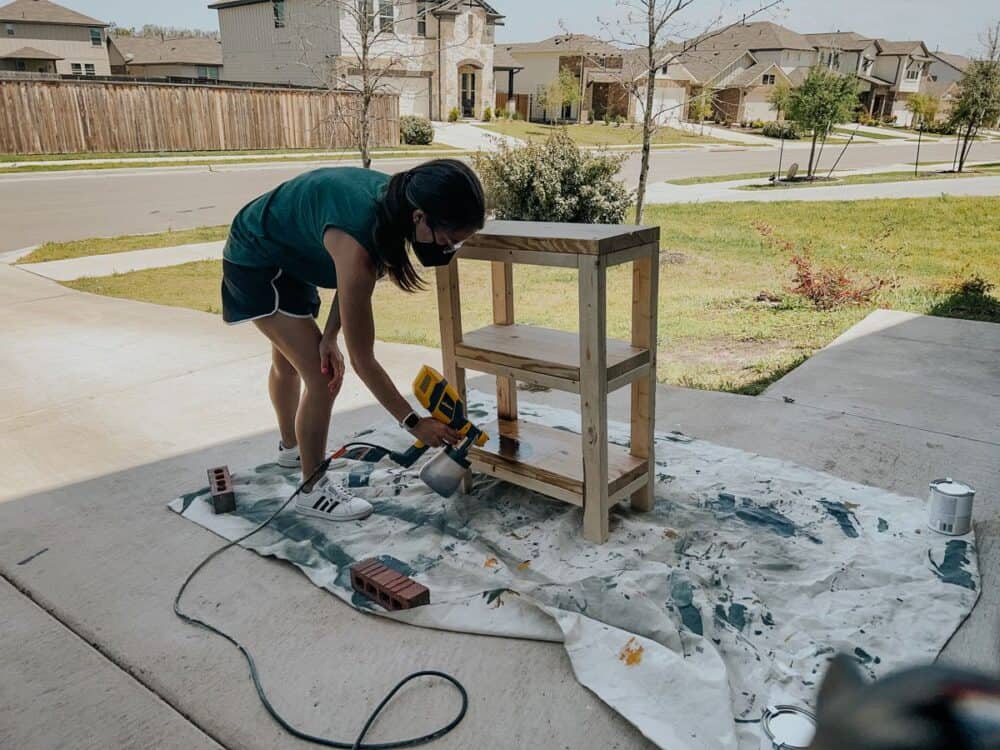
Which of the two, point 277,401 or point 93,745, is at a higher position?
point 277,401

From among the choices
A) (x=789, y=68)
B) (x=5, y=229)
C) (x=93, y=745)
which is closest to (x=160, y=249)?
(x=5, y=229)

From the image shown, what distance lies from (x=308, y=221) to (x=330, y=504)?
3.95 ft

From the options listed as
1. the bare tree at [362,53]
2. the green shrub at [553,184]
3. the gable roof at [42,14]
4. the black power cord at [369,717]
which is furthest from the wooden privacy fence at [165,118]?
the gable roof at [42,14]

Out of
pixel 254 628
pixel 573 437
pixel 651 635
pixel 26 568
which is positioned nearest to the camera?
pixel 651 635

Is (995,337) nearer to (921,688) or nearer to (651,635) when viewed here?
(651,635)

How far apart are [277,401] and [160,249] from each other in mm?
7225

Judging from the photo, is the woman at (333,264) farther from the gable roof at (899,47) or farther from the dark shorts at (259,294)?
the gable roof at (899,47)

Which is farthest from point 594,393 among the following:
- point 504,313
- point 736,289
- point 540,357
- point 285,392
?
point 736,289

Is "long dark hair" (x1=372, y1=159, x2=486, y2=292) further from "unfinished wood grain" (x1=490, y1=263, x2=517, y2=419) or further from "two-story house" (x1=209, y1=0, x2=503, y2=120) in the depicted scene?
"two-story house" (x1=209, y1=0, x2=503, y2=120)

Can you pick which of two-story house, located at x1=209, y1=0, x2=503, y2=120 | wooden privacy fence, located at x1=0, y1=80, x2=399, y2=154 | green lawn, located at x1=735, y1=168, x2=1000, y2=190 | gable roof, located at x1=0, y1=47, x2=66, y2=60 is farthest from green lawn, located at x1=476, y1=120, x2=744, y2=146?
gable roof, located at x1=0, y1=47, x2=66, y2=60

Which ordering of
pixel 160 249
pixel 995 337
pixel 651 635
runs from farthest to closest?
pixel 160 249
pixel 995 337
pixel 651 635

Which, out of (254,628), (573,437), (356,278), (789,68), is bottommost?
(254,628)

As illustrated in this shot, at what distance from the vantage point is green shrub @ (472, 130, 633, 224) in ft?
29.4

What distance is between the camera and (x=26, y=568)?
288cm
